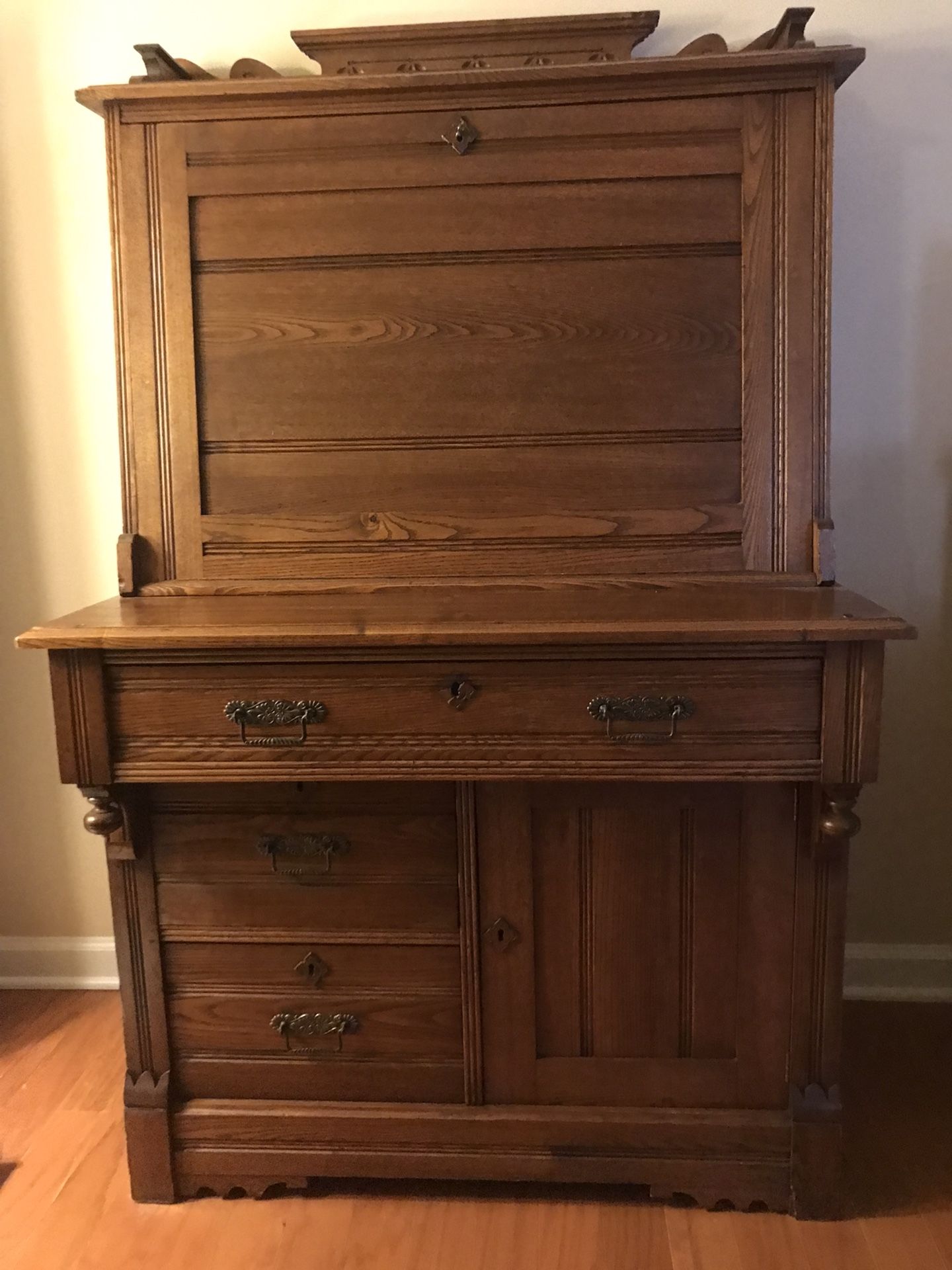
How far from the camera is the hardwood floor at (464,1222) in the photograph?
138 cm

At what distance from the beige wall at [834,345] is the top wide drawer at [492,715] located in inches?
27.4

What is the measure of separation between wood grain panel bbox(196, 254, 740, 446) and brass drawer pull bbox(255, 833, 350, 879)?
0.61 metres

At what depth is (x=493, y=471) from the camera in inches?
61.2

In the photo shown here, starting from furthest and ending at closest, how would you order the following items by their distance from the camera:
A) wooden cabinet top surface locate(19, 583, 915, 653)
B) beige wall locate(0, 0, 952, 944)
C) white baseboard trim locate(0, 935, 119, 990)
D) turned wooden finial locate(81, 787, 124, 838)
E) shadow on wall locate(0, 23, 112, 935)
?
white baseboard trim locate(0, 935, 119, 990), shadow on wall locate(0, 23, 112, 935), beige wall locate(0, 0, 952, 944), turned wooden finial locate(81, 787, 124, 838), wooden cabinet top surface locate(19, 583, 915, 653)

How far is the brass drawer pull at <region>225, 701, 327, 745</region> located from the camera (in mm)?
1286

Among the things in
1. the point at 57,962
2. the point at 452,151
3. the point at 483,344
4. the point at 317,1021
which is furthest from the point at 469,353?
the point at 57,962

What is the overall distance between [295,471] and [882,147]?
1169 mm

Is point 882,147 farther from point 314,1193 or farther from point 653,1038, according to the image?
point 314,1193

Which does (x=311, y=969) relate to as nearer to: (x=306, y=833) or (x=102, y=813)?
(x=306, y=833)

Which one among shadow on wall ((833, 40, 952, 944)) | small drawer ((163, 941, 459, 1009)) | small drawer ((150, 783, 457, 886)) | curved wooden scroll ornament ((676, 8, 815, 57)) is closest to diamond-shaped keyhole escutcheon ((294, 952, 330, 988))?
small drawer ((163, 941, 459, 1009))

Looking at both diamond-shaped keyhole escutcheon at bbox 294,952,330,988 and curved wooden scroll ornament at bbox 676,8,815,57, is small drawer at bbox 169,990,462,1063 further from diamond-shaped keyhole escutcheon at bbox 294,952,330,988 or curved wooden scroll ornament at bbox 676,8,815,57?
curved wooden scroll ornament at bbox 676,8,815,57

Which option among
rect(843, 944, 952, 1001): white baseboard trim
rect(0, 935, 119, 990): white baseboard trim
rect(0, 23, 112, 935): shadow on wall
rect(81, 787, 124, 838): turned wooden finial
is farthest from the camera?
rect(0, 935, 119, 990): white baseboard trim

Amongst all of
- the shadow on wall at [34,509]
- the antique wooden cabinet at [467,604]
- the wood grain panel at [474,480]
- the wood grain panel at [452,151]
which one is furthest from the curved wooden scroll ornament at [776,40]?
the shadow on wall at [34,509]

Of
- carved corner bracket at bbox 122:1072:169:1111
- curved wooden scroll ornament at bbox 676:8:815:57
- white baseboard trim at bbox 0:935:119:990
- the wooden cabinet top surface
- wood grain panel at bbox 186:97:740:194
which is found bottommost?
white baseboard trim at bbox 0:935:119:990
